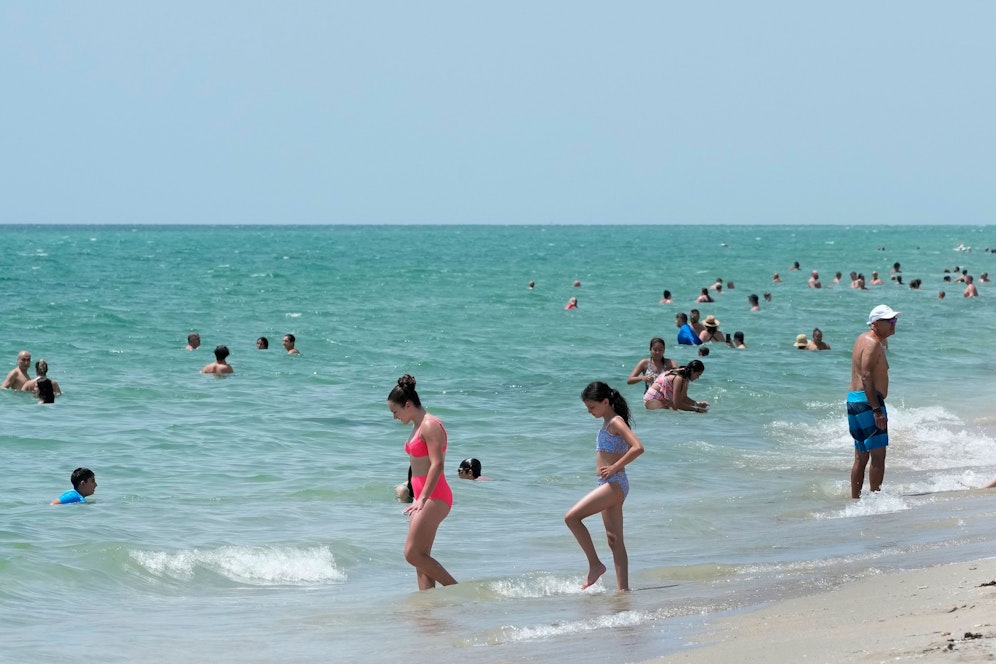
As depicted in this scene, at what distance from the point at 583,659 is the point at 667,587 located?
2015mm

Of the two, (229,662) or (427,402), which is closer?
(229,662)

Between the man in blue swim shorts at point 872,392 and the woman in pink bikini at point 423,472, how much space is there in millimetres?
3850

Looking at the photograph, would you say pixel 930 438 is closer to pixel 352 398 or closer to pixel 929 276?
pixel 352 398

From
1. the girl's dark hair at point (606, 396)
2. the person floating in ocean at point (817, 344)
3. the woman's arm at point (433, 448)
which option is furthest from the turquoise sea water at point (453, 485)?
the girl's dark hair at point (606, 396)

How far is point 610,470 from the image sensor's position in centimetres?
751

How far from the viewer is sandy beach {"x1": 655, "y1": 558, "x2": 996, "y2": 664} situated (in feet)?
16.3

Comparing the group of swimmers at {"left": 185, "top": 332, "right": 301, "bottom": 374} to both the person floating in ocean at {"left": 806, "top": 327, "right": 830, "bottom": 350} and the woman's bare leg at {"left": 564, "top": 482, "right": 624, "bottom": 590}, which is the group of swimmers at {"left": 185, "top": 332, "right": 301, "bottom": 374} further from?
the woman's bare leg at {"left": 564, "top": 482, "right": 624, "bottom": 590}

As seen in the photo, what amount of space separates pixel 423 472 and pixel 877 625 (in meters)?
3.09

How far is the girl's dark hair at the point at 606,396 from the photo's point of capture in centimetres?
744

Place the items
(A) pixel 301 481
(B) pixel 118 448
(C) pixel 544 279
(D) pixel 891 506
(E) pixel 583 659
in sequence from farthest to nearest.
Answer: (C) pixel 544 279, (B) pixel 118 448, (A) pixel 301 481, (D) pixel 891 506, (E) pixel 583 659

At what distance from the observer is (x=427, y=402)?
1845 cm

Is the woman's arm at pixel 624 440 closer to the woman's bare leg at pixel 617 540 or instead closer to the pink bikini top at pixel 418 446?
the woman's bare leg at pixel 617 540

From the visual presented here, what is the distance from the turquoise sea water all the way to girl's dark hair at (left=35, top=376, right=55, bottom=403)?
0.37 m

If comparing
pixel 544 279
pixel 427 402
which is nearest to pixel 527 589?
pixel 427 402
